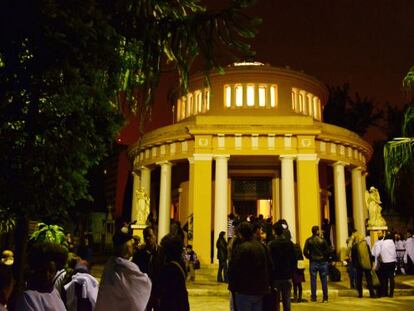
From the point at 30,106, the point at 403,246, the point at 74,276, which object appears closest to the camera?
the point at 30,106

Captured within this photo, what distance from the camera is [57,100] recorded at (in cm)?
500

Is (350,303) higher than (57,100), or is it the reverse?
(57,100)

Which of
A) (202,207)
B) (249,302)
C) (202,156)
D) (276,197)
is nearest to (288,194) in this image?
(202,207)

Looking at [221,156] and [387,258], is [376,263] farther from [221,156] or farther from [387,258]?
[221,156]

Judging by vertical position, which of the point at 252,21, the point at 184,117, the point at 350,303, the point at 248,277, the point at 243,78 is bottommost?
the point at 350,303

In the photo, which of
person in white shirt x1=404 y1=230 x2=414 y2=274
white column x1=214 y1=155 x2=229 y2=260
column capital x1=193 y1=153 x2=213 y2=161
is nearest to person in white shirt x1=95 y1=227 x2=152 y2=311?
white column x1=214 y1=155 x2=229 y2=260

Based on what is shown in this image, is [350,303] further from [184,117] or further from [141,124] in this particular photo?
[184,117]

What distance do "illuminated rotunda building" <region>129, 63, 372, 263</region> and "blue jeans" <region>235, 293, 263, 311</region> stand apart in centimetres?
1455

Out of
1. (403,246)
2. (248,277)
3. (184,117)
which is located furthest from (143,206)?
(248,277)

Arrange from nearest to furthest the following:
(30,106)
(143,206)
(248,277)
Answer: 1. (30,106)
2. (248,277)
3. (143,206)

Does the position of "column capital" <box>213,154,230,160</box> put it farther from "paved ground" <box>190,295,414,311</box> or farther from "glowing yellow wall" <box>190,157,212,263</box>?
"paved ground" <box>190,295,414,311</box>

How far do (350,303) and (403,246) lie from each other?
29.2ft

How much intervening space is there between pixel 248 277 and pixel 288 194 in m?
15.5

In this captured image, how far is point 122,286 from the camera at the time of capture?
4.48 meters
